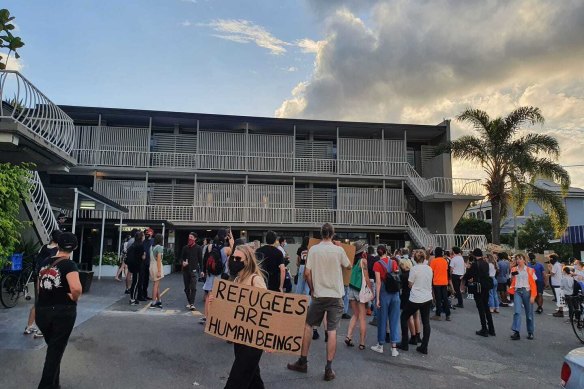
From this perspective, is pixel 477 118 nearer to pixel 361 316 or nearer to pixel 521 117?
pixel 521 117

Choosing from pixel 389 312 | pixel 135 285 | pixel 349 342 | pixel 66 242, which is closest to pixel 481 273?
pixel 389 312

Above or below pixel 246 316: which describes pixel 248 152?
above

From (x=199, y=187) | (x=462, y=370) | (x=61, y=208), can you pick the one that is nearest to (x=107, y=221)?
(x=61, y=208)

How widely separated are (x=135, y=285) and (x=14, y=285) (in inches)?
100

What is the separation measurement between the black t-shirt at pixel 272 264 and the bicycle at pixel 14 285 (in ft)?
19.6

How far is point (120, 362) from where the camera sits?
5617 mm

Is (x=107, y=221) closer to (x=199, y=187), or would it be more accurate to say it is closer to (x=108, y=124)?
(x=199, y=187)

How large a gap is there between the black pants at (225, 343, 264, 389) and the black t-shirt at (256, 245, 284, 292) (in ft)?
9.06

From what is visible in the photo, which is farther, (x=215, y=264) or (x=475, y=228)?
(x=475, y=228)

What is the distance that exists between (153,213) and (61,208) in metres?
4.55

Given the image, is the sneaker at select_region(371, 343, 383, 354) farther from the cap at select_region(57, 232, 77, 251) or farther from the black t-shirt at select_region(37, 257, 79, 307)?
the cap at select_region(57, 232, 77, 251)

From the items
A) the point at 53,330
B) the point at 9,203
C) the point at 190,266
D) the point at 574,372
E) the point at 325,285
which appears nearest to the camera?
the point at 574,372

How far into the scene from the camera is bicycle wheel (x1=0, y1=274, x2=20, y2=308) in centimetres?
855

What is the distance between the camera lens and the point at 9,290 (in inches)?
346
